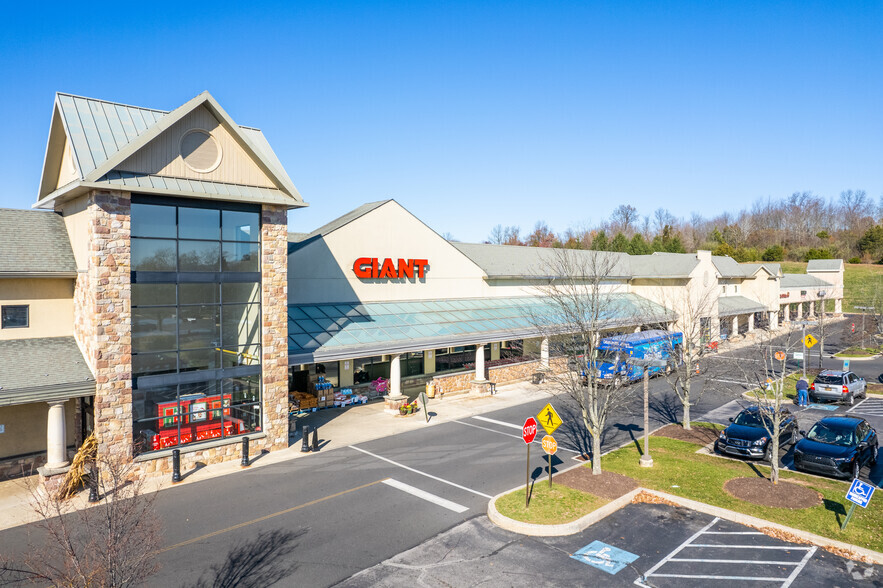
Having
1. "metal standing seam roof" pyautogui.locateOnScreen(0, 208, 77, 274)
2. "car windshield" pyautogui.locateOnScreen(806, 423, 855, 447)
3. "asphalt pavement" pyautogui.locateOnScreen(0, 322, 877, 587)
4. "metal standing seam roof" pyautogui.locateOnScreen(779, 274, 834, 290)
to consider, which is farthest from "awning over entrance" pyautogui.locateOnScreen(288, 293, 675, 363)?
"metal standing seam roof" pyautogui.locateOnScreen(779, 274, 834, 290)

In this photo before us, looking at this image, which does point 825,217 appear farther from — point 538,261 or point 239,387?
point 239,387

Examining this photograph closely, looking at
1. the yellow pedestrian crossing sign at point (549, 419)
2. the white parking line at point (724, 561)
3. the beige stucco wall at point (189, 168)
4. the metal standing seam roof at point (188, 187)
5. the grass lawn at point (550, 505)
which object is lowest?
the white parking line at point (724, 561)

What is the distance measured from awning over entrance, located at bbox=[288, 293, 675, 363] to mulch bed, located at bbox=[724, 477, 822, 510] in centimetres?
692

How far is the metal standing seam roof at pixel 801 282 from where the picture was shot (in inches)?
2474

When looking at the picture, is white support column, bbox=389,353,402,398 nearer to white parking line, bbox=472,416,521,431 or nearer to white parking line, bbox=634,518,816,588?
white parking line, bbox=472,416,521,431

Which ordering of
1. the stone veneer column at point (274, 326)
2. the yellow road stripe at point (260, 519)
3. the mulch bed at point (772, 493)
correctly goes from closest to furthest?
1. the yellow road stripe at point (260, 519)
2. the mulch bed at point (772, 493)
3. the stone veneer column at point (274, 326)

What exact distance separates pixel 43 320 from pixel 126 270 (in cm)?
386

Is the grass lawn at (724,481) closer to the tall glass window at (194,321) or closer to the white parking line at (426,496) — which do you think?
the white parking line at (426,496)

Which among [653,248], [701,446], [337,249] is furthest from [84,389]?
[653,248]

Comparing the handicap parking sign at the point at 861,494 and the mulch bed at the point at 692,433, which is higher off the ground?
the handicap parking sign at the point at 861,494

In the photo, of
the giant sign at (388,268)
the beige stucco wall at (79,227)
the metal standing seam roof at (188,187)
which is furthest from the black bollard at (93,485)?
the giant sign at (388,268)

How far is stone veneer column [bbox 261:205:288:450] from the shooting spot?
64.9ft

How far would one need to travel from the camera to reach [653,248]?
8088cm

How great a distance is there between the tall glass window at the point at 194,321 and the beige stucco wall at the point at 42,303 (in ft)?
8.98
